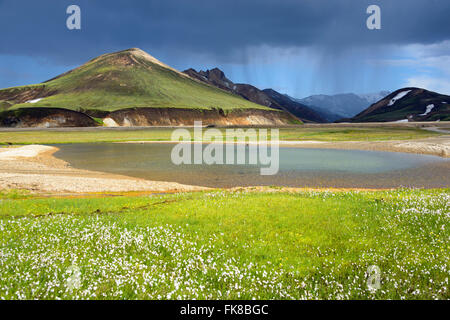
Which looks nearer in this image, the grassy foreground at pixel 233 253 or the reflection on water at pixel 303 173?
the grassy foreground at pixel 233 253

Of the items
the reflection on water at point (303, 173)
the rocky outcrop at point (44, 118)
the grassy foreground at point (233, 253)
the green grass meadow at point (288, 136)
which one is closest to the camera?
the grassy foreground at point (233, 253)

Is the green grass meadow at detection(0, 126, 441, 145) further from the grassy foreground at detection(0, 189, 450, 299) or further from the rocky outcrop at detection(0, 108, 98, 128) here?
the grassy foreground at detection(0, 189, 450, 299)

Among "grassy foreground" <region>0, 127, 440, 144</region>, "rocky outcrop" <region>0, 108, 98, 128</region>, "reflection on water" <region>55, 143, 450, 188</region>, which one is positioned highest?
"rocky outcrop" <region>0, 108, 98, 128</region>

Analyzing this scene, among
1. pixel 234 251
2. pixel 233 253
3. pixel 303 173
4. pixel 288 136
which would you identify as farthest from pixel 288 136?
pixel 233 253

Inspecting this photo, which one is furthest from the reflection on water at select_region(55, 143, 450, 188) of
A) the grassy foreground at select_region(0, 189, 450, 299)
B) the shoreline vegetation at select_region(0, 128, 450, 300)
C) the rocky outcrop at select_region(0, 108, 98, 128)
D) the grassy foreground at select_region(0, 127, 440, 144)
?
the rocky outcrop at select_region(0, 108, 98, 128)

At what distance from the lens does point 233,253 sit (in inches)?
420

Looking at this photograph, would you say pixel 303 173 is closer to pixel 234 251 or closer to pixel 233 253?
pixel 234 251

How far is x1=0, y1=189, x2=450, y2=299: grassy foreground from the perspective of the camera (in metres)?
8.14

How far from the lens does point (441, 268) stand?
29.1 feet

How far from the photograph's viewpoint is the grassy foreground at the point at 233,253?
8.14m

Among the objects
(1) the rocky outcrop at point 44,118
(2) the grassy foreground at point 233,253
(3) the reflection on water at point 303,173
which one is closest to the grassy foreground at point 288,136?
(3) the reflection on water at point 303,173

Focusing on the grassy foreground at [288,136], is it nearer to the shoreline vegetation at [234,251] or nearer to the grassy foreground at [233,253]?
the shoreline vegetation at [234,251]
